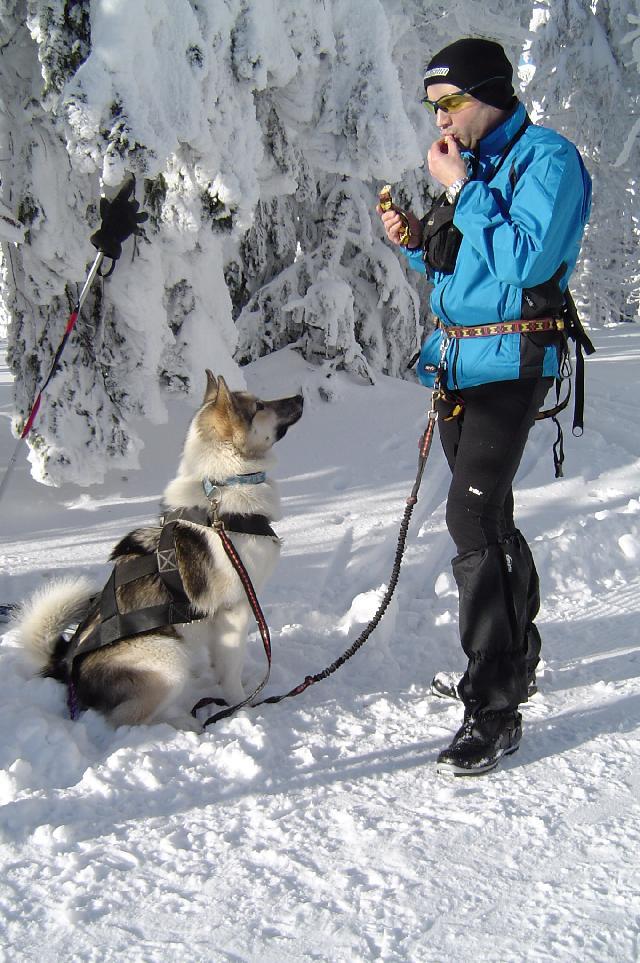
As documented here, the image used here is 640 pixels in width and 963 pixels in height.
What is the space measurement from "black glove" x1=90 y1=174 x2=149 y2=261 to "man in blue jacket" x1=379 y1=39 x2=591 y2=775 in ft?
8.36

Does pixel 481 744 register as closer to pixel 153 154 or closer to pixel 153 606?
pixel 153 606

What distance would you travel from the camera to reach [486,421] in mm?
2504

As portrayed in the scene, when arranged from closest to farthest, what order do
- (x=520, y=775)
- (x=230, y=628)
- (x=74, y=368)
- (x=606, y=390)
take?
(x=520, y=775) < (x=230, y=628) < (x=74, y=368) < (x=606, y=390)

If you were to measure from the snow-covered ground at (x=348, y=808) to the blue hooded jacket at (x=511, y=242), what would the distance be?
1.49 meters

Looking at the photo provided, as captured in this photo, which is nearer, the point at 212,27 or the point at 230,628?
the point at 230,628

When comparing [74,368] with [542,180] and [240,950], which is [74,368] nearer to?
[542,180]

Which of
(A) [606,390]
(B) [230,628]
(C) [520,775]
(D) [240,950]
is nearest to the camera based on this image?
(D) [240,950]

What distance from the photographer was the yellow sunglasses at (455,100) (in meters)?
2.29

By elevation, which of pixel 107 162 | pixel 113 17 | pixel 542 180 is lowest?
pixel 542 180

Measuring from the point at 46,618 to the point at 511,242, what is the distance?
253cm

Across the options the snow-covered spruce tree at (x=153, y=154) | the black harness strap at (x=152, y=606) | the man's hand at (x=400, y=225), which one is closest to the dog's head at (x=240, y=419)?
the black harness strap at (x=152, y=606)

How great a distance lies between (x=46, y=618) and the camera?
309cm

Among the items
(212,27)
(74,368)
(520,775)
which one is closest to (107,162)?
(212,27)

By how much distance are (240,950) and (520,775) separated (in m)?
1.21
